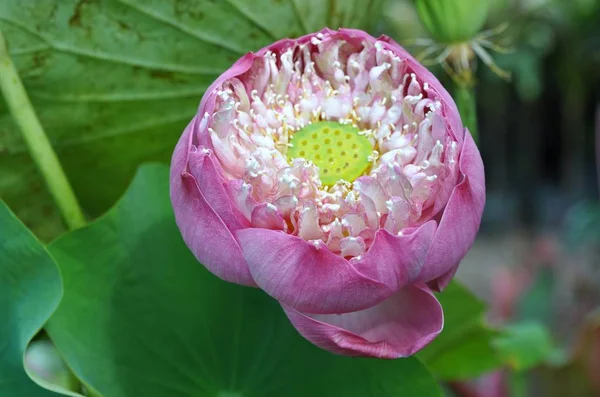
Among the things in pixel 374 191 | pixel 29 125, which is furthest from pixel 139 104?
pixel 374 191

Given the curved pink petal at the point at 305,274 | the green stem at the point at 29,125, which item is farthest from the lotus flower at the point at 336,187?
the green stem at the point at 29,125

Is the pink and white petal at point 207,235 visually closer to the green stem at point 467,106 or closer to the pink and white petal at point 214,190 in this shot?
the pink and white petal at point 214,190

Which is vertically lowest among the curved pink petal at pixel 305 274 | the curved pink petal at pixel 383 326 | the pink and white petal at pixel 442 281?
the curved pink petal at pixel 383 326

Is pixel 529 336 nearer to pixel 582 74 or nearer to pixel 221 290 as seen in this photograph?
pixel 221 290

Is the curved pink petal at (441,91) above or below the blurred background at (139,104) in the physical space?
above

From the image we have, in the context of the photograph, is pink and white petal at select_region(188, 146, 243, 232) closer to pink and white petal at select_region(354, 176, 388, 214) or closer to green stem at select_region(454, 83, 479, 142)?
pink and white petal at select_region(354, 176, 388, 214)

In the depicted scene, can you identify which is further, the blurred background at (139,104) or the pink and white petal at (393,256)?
the blurred background at (139,104)

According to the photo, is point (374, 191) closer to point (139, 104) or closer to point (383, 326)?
point (383, 326)
